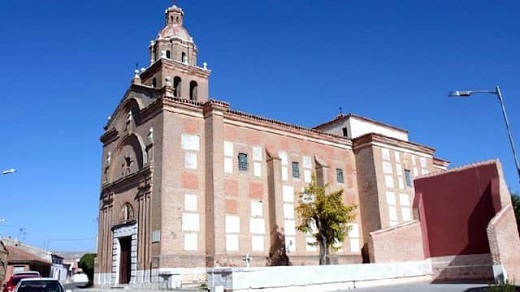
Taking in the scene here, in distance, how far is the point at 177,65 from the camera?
31344 millimetres

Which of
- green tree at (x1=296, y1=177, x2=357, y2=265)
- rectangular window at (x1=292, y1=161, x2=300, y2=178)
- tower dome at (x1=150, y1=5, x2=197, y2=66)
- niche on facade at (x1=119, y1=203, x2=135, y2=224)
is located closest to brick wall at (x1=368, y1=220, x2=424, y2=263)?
green tree at (x1=296, y1=177, x2=357, y2=265)

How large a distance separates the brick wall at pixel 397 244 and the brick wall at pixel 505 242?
5.23 m

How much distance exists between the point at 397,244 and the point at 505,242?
18.8 feet

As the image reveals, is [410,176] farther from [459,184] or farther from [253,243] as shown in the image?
[253,243]

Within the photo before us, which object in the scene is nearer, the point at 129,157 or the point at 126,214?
the point at 126,214

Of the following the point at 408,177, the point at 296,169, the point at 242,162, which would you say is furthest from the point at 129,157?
the point at 408,177

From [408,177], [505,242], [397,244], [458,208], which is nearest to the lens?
[505,242]

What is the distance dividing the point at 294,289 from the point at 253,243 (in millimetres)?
8027

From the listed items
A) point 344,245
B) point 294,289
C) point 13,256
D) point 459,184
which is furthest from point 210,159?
point 13,256

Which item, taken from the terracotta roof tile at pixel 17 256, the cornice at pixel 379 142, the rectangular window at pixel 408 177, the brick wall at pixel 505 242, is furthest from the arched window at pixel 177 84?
the terracotta roof tile at pixel 17 256

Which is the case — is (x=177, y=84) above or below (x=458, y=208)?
above

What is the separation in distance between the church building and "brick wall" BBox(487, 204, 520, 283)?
9.36 m

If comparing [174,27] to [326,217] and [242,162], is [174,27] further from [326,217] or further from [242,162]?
[326,217]

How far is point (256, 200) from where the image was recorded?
93.9 feet
